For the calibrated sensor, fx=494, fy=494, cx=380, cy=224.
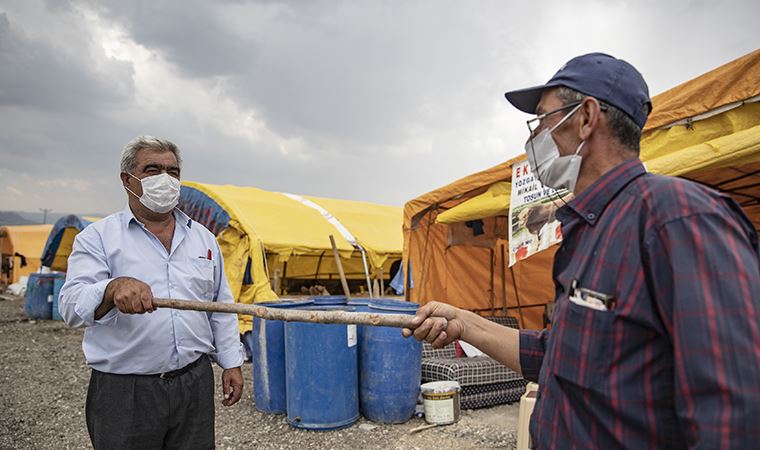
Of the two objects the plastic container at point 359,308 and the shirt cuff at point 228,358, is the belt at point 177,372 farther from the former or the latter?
the plastic container at point 359,308

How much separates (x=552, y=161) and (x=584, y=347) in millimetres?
652

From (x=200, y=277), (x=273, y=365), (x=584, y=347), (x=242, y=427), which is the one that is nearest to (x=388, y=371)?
(x=273, y=365)

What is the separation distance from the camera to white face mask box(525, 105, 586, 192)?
58.2 inches

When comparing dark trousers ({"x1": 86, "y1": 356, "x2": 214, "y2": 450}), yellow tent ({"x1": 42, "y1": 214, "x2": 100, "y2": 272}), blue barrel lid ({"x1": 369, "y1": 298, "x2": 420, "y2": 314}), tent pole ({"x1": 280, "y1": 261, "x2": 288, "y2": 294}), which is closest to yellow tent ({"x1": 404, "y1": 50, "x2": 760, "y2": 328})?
blue barrel lid ({"x1": 369, "y1": 298, "x2": 420, "y2": 314})

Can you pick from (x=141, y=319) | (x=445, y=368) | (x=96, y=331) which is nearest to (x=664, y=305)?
(x=141, y=319)

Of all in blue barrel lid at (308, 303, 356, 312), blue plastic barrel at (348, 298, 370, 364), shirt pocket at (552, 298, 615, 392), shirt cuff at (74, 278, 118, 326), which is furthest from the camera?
blue barrel lid at (308, 303, 356, 312)

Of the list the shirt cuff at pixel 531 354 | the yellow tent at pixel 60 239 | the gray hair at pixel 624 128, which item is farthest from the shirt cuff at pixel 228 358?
the yellow tent at pixel 60 239

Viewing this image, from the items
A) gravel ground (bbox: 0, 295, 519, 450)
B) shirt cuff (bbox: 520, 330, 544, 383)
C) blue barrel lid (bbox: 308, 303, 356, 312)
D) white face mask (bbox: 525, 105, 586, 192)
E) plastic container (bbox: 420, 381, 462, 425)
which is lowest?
gravel ground (bbox: 0, 295, 519, 450)

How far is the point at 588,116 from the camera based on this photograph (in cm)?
140

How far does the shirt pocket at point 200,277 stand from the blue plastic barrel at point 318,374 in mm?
2227

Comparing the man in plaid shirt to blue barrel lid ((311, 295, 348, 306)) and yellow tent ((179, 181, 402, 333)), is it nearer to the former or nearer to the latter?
blue barrel lid ((311, 295, 348, 306))

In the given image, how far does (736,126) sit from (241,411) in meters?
5.60

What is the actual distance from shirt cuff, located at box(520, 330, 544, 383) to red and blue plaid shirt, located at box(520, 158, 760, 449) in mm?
376

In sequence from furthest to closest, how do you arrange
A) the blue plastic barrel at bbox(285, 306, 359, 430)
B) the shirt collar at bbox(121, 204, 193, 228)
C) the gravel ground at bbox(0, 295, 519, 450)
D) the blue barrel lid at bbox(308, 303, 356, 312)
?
the blue barrel lid at bbox(308, 303, 356, 312)
the blue plastic barrel at bbox(285, 306, 359, 430)
the gravel ground at bbox(0, 295, 519, 450)
the shirt collar at bbox(121, 204, 193, 228)
